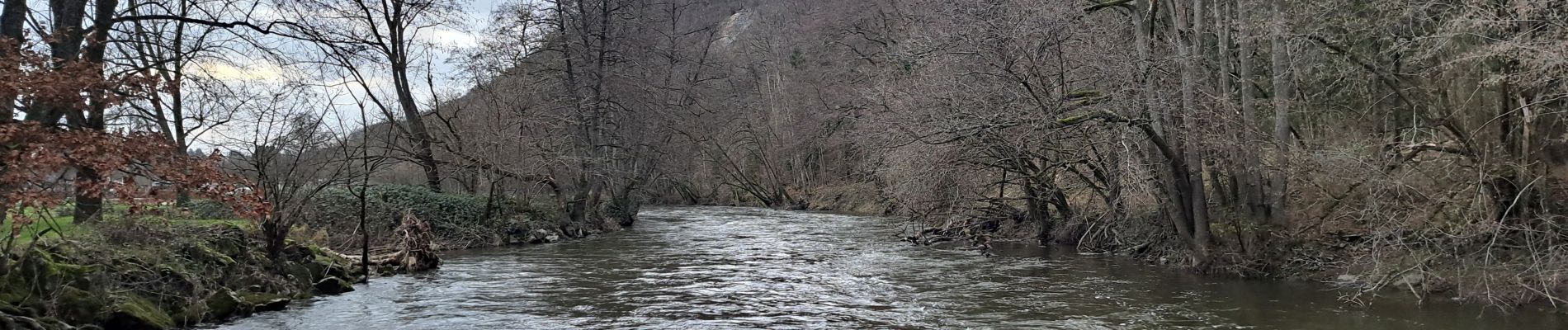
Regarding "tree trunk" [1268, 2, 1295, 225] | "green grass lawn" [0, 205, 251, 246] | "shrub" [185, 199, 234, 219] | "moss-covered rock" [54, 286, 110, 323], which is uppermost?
"tree trunk" [1268, 2, 1295, 225]

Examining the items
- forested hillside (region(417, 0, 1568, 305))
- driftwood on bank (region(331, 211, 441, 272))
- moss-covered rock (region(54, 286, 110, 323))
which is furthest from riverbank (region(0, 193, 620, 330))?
forested hillside (region(417, 0, 1568, 305))

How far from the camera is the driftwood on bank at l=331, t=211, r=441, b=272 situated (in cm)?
1655

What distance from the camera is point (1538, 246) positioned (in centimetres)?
1096

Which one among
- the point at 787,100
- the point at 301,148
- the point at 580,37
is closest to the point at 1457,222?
the point at 301,148

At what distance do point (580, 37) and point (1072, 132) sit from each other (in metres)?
17.2

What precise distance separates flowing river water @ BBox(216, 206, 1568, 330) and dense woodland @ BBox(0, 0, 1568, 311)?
0.99m

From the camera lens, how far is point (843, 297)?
42.8ft

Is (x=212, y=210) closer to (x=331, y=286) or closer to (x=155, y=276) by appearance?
(x=331, y=286)

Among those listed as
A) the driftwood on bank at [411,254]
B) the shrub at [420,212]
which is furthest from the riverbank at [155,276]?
the shrub at [420,212]

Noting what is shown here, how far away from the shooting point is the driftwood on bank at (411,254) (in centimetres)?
1655

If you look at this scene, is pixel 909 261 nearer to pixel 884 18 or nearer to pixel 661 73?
pixel 661 73

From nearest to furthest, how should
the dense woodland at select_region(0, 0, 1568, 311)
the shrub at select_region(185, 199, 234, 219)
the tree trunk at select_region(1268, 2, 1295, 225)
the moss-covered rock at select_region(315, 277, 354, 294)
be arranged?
the dense woodland at select_region(0, 0, 1568, 311)
the moss-covered rock at select_region(315, 277, 354, 294)
the tree trunk at select_region(1268, 2, 1295, 225)
the shrub at select_region(185, 199, 234, 219)

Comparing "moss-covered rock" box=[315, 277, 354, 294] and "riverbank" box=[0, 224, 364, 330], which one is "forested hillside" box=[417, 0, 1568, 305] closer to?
"moss-covered rock" box=[315, 277, 354, 294]

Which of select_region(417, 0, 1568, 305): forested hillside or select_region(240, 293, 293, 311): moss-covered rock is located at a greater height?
select_region(417, 0, 1568, 305): forested hillside
